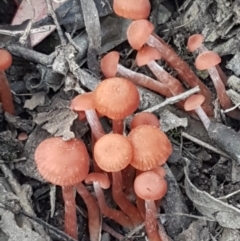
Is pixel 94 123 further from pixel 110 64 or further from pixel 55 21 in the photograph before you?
pixel 55 21

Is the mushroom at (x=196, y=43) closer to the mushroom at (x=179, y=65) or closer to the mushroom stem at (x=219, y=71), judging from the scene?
the mushroom stem at (x=219, y=71)

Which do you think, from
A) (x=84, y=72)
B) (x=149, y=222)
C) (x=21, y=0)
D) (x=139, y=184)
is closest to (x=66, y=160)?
(x=139, y=184)

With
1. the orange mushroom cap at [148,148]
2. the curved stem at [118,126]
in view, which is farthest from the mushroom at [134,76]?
the orange mushroom cap at [148,148]

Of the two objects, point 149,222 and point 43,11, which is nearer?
point 149,222

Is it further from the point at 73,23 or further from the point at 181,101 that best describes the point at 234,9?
the point at 73,23

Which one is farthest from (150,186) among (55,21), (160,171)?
(55,21)

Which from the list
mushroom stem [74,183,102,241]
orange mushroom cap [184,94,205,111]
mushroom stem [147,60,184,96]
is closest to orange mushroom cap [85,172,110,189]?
mushroom stem [74,183,102,241]
